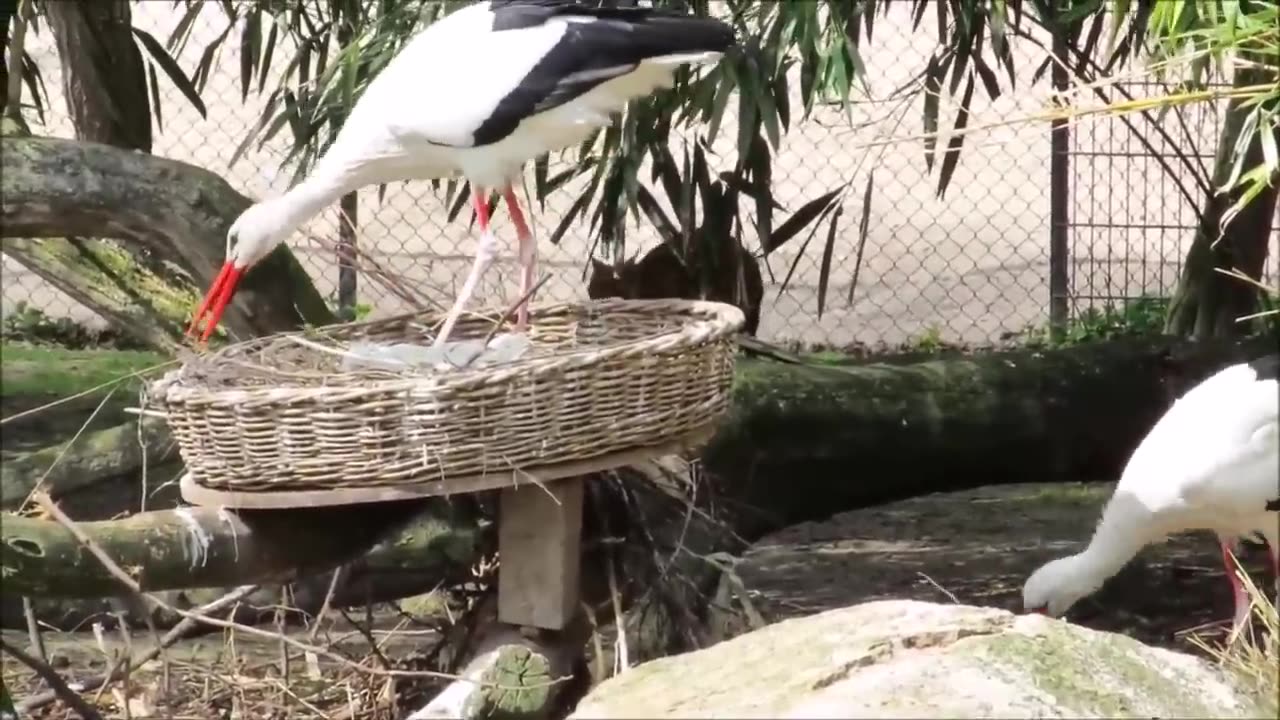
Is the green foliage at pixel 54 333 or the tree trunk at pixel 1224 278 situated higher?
the tree trunk at pixel 1224 278

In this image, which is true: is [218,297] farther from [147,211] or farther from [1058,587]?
[1058,587]

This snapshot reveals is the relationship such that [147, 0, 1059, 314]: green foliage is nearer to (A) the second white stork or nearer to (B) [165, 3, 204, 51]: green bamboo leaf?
(B) [165, 3, 204, 51]: green bamboo leaf

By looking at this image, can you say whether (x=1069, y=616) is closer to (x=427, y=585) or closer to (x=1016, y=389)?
(x=1016, y=389)

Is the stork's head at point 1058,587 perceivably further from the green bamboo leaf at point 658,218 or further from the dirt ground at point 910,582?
the green bamboo leaf at point 658,218

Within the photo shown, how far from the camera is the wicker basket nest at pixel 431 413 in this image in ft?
7.50

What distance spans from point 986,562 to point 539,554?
2.06m

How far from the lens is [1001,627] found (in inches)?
80.0

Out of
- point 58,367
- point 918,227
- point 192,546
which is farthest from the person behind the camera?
point 918,227

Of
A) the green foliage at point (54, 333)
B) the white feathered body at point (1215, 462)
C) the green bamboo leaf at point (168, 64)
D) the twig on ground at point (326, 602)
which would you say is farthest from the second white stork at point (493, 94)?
the green foliage at point (54, 333)

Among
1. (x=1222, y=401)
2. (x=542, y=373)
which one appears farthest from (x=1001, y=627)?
(x=1222, y=401)

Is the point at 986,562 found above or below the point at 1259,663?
below

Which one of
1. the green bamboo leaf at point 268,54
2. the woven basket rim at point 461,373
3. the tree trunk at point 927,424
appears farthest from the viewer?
the green bamboo leaf at point 268,54

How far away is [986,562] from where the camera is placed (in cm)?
440

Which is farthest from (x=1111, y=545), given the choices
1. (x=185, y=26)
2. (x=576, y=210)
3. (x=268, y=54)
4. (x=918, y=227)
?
(x=918, y=227)
